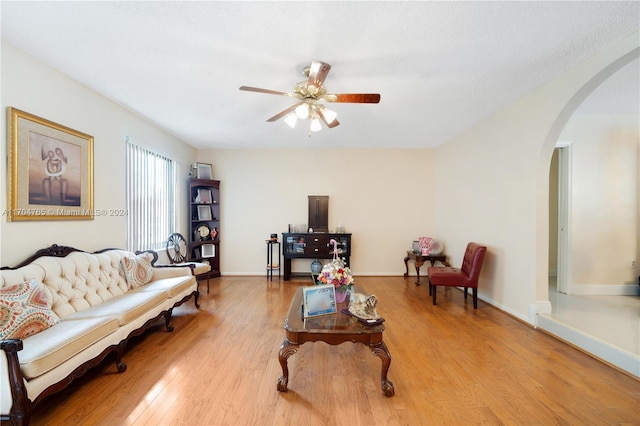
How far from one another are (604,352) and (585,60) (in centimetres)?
268

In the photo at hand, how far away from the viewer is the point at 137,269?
10.3 feet

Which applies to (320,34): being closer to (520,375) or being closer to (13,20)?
(13,20)

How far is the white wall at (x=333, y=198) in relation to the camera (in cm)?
564

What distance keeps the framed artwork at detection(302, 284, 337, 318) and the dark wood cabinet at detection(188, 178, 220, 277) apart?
373 cm

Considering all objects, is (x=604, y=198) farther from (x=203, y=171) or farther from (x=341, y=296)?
(x=203, y=171)

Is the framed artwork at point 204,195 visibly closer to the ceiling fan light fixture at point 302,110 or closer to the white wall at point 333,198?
the white wall at point 333,198

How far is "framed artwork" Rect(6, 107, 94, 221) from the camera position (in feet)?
7.20

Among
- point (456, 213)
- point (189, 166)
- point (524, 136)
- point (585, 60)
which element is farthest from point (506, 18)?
point (189, 166)

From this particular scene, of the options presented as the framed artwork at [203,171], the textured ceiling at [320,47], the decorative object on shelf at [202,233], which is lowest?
the decorative object on shelf at [202,233]

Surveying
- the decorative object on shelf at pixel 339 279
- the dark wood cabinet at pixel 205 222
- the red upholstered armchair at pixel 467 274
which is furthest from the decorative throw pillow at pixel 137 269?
the red upholstered armchair at pixel 467 274

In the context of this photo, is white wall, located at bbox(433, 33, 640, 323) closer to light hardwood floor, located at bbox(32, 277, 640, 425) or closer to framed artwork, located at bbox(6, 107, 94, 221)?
light hardwood floor, located at bbox(32, 277, 640, 425)

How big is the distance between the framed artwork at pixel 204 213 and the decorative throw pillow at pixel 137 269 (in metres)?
1.91

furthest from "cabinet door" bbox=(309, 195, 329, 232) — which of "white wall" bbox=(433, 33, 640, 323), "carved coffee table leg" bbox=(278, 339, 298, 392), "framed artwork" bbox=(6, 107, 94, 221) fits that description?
"carved coffee table leg" bbox=(278, 339, 298, 392)

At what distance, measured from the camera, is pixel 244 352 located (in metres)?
2.49
